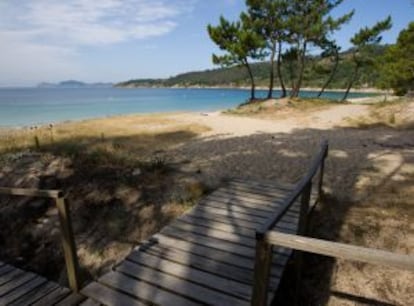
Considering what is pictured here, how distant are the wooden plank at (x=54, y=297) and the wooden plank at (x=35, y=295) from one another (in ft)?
0.16

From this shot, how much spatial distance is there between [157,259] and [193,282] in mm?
482

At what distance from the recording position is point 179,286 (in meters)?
2.47

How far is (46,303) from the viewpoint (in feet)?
7.92

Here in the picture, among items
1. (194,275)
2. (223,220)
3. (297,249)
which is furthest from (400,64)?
(297,249)

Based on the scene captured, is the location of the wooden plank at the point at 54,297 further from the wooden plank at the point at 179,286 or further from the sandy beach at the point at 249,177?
the sandy beach at the point at 249,177

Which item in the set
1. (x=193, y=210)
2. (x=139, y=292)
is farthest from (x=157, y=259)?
(x=193, y=210)

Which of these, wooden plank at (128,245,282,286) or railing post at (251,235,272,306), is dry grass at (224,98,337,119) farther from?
railing post at (251,235,272,306)

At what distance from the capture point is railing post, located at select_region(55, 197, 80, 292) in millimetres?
2442

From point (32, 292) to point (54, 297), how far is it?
0.89 ft

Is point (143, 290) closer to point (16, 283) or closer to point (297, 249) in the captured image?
point (16, 283)

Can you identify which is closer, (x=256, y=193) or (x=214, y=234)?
(x=214, y=234)

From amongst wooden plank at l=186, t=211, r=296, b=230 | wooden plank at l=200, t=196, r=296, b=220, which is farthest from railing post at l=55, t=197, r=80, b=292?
wooden plank at l=200, t=196, r=296, b=220

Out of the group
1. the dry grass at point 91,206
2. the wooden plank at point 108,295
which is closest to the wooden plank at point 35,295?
the wooden plank at point 108,295

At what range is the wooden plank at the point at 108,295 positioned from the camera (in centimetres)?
232
